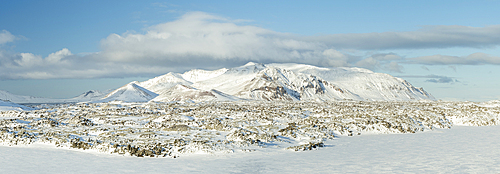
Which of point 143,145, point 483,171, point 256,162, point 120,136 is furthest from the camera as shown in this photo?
point 120,136

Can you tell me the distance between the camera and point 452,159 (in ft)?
68.9

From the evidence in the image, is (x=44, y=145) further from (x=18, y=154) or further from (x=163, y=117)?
(x=163, y=117)

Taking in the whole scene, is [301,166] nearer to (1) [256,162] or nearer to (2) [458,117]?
(1) [256,162]

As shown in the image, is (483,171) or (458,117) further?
(458,117)

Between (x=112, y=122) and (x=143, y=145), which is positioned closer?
(x=143, y=145)

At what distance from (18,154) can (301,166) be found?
61.0ft

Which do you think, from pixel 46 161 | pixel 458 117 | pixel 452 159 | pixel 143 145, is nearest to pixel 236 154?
pixel 143 145

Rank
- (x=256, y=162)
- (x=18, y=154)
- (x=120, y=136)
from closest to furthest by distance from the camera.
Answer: (x=256, y=162)
(x=18, y=154)
(x=120, y=136)

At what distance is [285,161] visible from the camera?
2064 centimetres

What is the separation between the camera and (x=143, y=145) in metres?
24.3

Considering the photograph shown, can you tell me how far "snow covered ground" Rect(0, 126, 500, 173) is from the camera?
1802cm

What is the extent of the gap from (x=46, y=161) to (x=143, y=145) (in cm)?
614

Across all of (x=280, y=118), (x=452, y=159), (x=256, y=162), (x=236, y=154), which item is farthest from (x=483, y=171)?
(x=280, y=118)

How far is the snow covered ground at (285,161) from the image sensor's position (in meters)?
18.0
